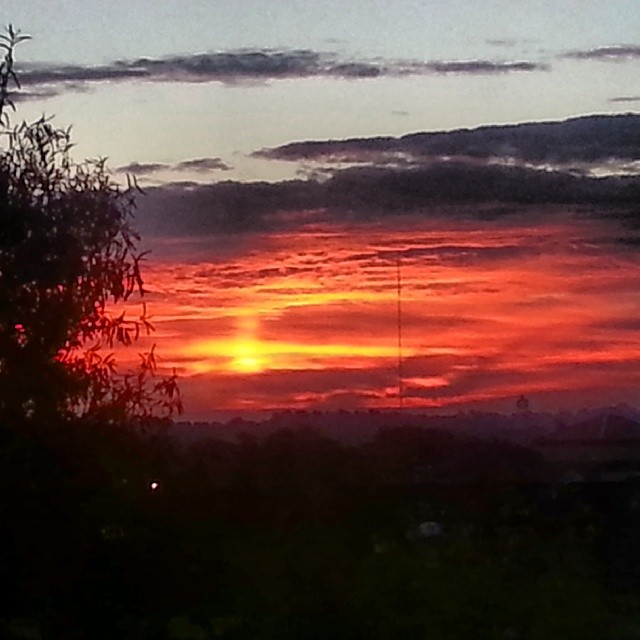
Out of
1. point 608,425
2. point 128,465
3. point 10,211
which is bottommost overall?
point 608,425

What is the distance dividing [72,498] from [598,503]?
17.5 feet

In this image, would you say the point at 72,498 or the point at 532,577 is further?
the point at 72,498

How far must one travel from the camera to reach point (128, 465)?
14055mm

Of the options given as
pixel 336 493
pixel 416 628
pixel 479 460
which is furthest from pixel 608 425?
pixel 416 628

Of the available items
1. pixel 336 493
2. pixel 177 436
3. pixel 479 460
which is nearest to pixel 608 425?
pixel 479 460

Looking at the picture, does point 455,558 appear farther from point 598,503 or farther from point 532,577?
point 598,503

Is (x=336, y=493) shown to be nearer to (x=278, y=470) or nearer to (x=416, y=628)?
(x=278, y=470)

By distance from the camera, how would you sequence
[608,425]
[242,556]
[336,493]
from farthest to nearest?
[608,425] < [336,493] < [242,556]

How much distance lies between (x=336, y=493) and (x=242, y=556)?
212 centimetres

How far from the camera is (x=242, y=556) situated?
543 inches

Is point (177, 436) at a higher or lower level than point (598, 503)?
higher

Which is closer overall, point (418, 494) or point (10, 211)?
point (10, 211)

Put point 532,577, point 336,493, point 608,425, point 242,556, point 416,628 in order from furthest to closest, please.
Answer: point 608,425
point 336,493
point 242,556
point 532,577
point 416,628

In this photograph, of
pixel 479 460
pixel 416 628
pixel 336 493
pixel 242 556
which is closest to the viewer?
pixel 416 628
